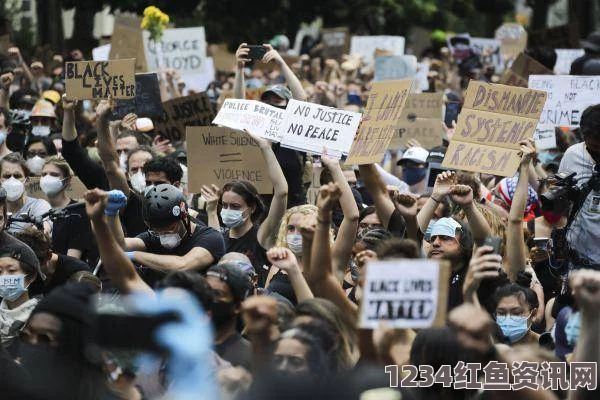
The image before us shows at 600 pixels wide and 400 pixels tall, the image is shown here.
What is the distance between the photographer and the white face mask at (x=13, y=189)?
10039 mm

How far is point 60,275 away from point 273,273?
4.18ft

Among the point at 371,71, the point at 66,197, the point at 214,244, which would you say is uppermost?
the point at 214,244

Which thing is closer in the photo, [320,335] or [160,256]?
[320,335]

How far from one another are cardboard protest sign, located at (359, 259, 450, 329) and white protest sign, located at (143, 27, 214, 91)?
40.1 feet

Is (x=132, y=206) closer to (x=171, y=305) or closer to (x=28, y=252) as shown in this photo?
(x=28, y=252)

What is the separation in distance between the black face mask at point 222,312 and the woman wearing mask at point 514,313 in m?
1.77

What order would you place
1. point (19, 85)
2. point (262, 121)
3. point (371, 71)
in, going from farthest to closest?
point (371, 71) < point (19, 85) < point (262, 121)

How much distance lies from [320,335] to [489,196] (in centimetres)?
512

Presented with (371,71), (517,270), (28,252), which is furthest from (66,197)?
(371,71)

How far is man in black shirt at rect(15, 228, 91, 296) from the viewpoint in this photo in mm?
8344

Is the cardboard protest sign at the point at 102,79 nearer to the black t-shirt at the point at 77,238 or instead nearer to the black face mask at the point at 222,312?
the black t-shirt at the point at 77,238

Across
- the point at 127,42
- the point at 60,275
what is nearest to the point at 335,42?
the point at 127,42

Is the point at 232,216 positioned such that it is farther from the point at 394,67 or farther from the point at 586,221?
the point at 394,67

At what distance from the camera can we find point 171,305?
4828 mm
